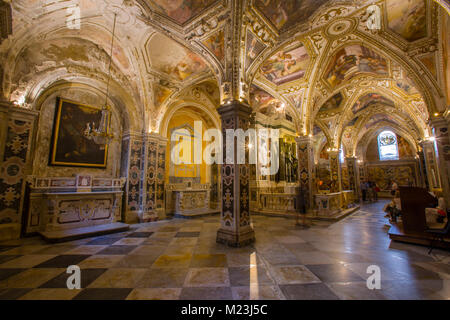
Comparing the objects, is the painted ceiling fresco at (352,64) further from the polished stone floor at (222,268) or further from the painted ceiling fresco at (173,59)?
the polished stone floor at (222,268)

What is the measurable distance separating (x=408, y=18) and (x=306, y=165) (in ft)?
19.6

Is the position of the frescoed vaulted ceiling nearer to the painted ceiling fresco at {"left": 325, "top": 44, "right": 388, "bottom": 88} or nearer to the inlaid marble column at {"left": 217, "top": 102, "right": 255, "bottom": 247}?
the painted ceiling fresco at {"left": 325, "top": 44, "right": 388, "bottom": 88}

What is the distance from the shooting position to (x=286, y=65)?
7.90 m

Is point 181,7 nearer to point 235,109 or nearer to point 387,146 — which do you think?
point 235,109

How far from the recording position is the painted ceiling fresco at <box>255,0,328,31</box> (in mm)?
4738

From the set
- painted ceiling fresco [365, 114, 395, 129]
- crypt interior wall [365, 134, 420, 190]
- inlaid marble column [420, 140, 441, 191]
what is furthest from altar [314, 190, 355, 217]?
crypt interior wall [365, 134, 420, 190]

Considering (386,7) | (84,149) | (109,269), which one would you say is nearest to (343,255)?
(109,269)

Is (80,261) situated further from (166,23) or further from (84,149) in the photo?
(166,23)

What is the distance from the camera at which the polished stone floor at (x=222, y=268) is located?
252 centimetres

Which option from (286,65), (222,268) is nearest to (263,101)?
(286,65)

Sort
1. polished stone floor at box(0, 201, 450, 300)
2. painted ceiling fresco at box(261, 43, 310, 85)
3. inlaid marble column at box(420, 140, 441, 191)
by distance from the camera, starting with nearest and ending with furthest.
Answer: polished stone floor at box(0, 201, 450, 300) → painted ceiling fresco at box(261, 43, 310, 85) → inlaid marble column at box(420, 140, 441, 191)

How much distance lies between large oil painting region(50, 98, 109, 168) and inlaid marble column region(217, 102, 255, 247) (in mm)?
4891

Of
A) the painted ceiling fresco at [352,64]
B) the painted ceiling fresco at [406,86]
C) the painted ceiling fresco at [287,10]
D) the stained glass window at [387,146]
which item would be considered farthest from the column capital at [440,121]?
the stained glass window at [387,146]

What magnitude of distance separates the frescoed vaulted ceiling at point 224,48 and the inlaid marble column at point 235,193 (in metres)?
0.51
